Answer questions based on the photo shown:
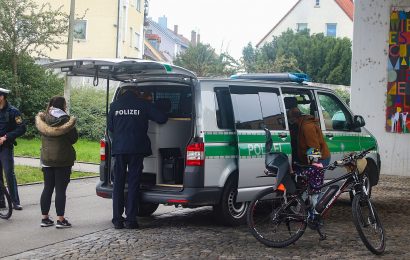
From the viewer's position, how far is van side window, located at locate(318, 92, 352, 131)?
10750 mm

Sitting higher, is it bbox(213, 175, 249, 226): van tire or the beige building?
the beige building

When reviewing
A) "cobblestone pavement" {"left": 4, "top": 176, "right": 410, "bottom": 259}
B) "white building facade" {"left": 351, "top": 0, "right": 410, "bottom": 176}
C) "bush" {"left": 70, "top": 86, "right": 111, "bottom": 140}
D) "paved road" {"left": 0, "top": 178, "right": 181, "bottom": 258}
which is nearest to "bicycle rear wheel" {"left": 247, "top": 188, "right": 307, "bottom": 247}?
"cobblestone pavement" {"left": 4, "top": 176, "right": 410, "bottom": 259}

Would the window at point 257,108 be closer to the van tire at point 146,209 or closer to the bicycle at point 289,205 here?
the bicycle at point 289,205

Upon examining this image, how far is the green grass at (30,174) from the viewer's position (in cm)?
1437

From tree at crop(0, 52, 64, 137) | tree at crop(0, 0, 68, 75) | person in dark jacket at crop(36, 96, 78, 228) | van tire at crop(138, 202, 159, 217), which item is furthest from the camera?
tree at crop(0, 0, 68, 75)

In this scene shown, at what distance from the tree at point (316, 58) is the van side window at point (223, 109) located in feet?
143

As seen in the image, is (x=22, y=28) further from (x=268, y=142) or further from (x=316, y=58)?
(x=316, y=58)

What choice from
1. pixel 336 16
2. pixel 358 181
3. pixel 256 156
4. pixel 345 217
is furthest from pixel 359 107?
pixel 336 16

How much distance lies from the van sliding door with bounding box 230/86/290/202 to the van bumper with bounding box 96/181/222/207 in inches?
18.4

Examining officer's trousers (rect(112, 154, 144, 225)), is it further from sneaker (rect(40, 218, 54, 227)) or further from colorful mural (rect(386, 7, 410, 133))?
colorful mural (rect(386, 7, 410, 133))

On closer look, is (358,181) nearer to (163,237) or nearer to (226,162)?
(226,162)

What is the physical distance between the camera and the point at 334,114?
10984 millimetres

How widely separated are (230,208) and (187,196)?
826 millimetres

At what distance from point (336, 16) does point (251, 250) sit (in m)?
63.9
